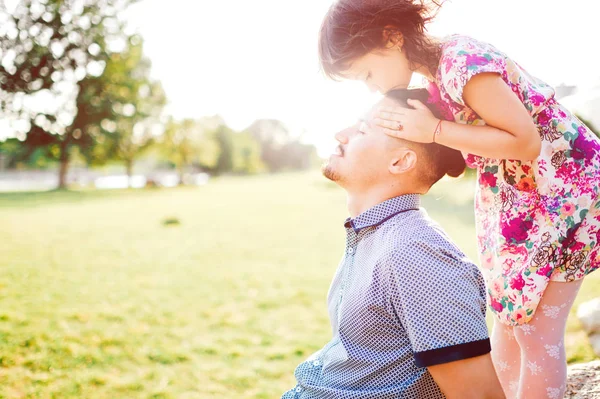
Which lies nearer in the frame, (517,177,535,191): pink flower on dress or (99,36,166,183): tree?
(517,177,535,191): pink flower on dress

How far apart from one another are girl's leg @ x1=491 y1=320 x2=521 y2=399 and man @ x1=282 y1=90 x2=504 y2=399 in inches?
33.9

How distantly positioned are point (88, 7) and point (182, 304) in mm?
31753

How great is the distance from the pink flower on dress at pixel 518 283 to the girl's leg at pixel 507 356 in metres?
0.35

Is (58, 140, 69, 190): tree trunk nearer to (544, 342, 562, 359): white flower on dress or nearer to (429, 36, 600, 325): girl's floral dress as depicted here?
(429, 36, 600, 325): girl's floral dress

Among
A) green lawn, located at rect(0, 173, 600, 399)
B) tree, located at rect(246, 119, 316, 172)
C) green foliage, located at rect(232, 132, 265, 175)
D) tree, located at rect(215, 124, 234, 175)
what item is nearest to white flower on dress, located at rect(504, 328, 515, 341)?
green lawn, located at rect(0, 173, 600, 399)

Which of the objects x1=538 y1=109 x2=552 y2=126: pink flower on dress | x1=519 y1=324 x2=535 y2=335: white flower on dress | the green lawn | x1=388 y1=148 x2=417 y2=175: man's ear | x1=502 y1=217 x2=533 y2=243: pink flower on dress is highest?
x1=538 y1=109 x2=552 y2=126: pink flower on dress

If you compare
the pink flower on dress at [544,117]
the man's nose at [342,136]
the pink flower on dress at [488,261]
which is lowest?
the pink flower on dress at [488,261]

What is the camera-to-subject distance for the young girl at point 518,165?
5.98 ft

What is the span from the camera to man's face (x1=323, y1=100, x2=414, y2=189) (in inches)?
73.7

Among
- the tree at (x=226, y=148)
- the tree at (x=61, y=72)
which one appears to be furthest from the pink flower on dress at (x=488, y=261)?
the tree at (x=226, y=148)

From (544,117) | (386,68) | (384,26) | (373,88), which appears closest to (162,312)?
(373,88)

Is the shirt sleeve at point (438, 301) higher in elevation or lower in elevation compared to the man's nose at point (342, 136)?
lower

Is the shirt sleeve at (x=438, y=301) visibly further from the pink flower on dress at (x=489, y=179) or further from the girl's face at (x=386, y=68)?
the girl's face at (x=386, y=68)

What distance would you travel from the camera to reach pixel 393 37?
2086mm
